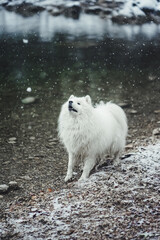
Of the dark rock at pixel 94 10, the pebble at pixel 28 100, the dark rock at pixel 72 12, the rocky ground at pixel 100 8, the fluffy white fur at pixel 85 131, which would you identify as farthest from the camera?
the dark rock at pixel 94 10

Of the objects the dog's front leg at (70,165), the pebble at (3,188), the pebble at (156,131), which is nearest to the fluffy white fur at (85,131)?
the dog's front leg at (70,165)

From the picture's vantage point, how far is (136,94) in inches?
428

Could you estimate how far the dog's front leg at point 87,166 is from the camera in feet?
18.2

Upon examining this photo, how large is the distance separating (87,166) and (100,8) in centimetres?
2043

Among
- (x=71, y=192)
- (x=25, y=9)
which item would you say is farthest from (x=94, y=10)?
(x=71, y=192)

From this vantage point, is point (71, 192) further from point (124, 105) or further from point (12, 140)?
point (124, 105)

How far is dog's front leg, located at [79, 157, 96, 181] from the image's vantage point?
218 inches

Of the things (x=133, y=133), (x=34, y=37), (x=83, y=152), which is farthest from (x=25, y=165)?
(x=34, y=37)

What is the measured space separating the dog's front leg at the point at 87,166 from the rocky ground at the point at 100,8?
682 inches

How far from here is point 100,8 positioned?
953 inches

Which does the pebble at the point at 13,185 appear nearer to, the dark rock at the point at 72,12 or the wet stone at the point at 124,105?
the wet stone at the point at 124,105

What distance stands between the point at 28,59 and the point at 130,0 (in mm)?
10823

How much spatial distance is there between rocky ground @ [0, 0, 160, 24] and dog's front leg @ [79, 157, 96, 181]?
17.3 meters

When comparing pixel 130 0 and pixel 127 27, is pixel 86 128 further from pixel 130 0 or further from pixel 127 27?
pixel 130 0
